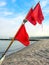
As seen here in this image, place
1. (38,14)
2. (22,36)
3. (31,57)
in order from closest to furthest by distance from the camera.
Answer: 1. (22,36)
2. (31,57)
3. (38,14)

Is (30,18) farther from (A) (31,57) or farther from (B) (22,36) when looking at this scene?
(A) (31,57)

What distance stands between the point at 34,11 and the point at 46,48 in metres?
1.60

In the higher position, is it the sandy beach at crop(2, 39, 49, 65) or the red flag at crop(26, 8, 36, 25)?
the red flag at crop(26, 8, 36, 25)

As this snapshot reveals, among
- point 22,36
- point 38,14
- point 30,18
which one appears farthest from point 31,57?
point 38,14

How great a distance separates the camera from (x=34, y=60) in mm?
8781

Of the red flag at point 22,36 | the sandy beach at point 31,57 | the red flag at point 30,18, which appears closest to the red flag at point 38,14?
the red flag at point 30,18

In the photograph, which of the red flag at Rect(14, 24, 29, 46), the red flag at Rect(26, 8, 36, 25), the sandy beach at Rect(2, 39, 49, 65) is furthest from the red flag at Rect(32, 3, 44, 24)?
the sandy beach at Rect(2, 39, 49, 65)

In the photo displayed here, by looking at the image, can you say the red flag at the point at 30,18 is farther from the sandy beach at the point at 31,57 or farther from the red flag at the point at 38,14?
the sandy beach at the point at 31,57

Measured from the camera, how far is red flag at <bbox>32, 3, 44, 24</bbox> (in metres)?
8.98

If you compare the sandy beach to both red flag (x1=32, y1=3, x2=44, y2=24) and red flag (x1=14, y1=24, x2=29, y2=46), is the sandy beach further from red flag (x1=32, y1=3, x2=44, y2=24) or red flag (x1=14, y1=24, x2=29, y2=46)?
red flag (x1=32, y1=3, x2=44, y2=24)

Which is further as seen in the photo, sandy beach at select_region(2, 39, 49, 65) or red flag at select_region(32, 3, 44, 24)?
red flag at select_region(32, 3, 44, 24)

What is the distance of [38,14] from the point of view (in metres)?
9.16

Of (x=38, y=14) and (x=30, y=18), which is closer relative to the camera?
(x=30, y=18)

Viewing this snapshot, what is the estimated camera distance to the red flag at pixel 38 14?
29.4 ft
